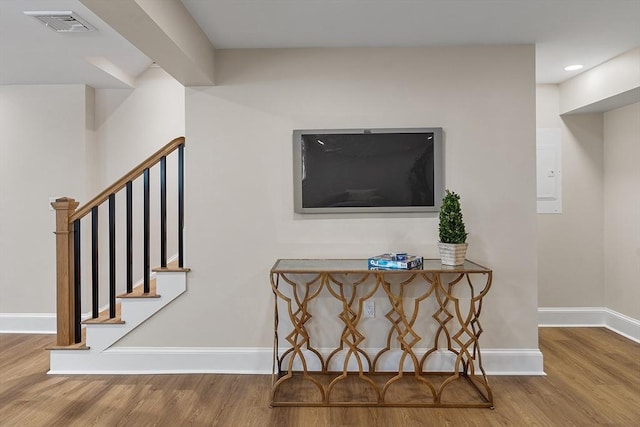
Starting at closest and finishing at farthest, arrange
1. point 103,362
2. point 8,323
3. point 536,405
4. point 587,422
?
point 587,422 → point 536,405 → point 103,362 → point 8,323

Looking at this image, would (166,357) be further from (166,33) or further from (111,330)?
(166,33)

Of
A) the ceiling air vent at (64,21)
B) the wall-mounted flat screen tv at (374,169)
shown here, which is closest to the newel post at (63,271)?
the ceiling air vent at (64,21)

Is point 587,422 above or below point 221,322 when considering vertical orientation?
below

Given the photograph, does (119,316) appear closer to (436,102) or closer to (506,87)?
(436,102)

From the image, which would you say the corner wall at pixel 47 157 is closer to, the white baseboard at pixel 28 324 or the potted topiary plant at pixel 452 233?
the white baseboard at pixel 28 324

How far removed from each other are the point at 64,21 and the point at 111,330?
215cm

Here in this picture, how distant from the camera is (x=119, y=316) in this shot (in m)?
3.33

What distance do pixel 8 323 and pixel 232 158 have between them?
2930 mm

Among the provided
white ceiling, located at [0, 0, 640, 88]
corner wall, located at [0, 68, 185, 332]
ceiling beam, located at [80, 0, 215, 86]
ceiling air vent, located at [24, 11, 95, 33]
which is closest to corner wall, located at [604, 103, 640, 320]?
white ceiling, located at [0, 0, 640, 88]

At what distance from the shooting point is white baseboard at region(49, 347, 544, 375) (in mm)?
3145

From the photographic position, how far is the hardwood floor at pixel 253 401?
2.48m

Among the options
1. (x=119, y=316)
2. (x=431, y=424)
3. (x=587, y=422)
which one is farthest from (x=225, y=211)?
(x=587, y=422)

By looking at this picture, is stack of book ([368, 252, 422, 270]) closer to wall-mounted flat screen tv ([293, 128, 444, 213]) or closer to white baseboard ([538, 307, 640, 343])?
wall-mounted flat screen tv ([293, 128, 444, 213])

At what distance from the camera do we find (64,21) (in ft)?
9.50
